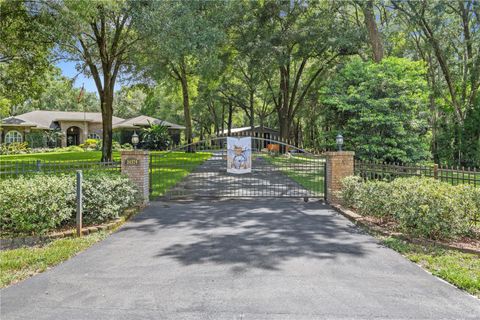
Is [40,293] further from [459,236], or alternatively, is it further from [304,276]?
[459,236]

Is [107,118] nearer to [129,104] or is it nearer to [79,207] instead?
[79,207]

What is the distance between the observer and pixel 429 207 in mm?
5668

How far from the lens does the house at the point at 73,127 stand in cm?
3347

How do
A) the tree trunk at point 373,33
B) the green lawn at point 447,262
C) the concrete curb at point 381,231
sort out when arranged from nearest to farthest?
the green lawn at point 447,262
the concrete curb at point 381,231
the tree trunk at point 373,33

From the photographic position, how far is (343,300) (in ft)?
11.7

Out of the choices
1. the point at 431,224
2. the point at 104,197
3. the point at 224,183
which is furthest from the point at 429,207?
the point at 224,183

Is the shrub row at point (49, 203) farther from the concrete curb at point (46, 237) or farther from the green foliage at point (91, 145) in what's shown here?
the green foliage at point (91, 145)

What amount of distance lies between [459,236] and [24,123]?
1422 inches

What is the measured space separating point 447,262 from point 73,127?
39.7m

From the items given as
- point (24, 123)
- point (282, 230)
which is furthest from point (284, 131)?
point (24, 123)

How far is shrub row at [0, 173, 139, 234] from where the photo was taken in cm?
596

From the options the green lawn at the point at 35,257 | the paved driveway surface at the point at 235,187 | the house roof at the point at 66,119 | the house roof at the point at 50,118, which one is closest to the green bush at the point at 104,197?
the green lawn at the point at 35,257

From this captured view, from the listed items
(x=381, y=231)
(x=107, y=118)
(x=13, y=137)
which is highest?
(x=107, y=118)

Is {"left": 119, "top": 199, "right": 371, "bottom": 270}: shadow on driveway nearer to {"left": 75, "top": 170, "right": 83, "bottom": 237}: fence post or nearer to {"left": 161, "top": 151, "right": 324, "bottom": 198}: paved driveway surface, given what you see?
{"left": 75, "top": 170, "right": 83, "bottom": 237}: fence post
